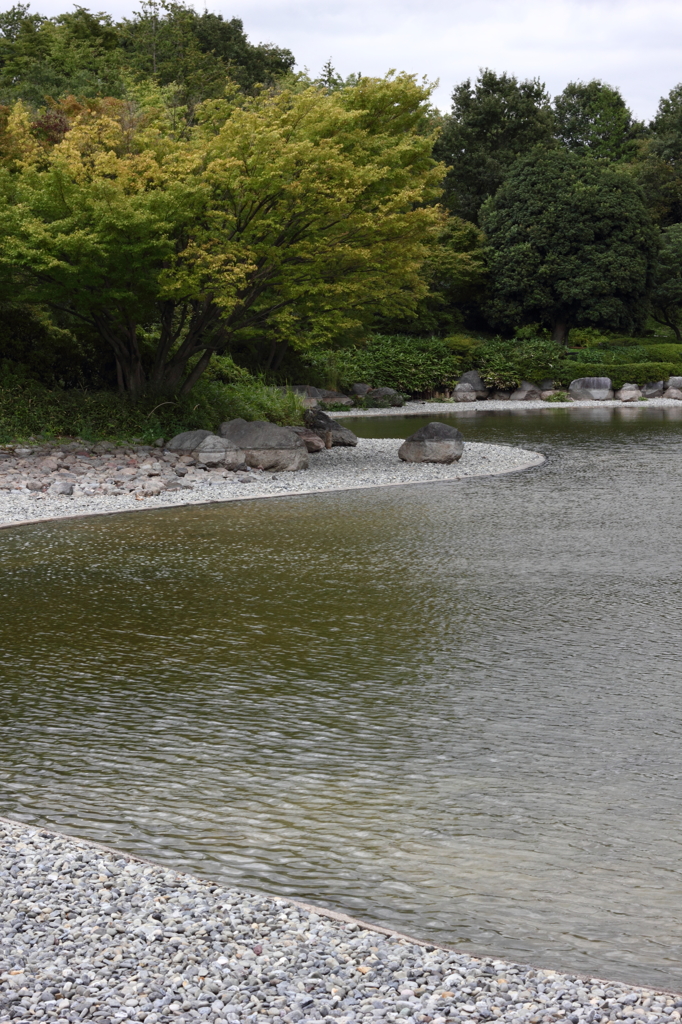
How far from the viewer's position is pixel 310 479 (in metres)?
15.8

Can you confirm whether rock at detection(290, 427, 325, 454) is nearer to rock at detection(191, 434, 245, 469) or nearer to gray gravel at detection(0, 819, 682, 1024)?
rock at detection(191, 434, 245, 469)

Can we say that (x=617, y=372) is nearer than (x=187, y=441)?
No

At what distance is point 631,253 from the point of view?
42.3 metres

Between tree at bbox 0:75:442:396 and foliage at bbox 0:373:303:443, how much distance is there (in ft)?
1.96

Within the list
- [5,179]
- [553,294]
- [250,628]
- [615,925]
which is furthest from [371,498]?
[553,294]

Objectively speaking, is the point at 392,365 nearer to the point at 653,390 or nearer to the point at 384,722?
the point at 653,390

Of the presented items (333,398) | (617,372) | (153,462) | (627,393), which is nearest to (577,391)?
(617,372)

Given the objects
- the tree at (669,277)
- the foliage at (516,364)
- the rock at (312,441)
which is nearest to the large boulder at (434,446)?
the rock at (312,441)

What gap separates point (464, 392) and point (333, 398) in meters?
6.66

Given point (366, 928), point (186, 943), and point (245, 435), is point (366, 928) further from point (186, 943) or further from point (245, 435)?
point (245, 435)

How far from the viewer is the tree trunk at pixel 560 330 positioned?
43.9 meters

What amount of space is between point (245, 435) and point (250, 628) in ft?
33.3

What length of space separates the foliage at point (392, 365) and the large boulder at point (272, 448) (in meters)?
16.8

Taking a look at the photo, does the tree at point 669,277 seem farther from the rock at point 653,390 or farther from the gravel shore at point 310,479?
the gravel shore at point 310,479
